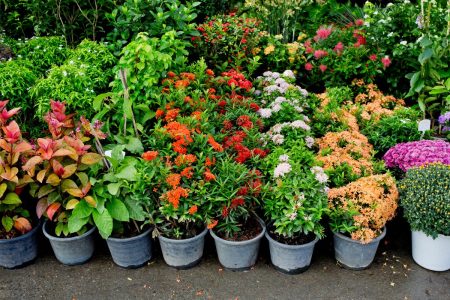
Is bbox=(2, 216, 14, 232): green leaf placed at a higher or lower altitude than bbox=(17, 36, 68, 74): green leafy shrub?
lower

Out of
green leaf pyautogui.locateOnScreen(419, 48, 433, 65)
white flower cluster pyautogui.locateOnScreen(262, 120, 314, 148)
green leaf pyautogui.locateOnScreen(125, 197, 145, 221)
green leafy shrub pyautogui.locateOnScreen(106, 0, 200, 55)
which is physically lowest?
green leaf pyautogui.locateOnScreen(125, 197, 145, 221)

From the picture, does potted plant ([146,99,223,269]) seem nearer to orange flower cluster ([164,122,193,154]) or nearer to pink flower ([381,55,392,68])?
orange flower cluster ([164,122,193,154])

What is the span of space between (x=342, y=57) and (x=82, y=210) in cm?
310

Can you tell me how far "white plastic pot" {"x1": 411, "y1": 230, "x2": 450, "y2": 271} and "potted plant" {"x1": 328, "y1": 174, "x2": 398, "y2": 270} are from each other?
29 cm

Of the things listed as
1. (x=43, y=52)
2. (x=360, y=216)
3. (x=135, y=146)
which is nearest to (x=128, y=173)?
(x=135, y=146)

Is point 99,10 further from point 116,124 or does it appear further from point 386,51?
point 386,51

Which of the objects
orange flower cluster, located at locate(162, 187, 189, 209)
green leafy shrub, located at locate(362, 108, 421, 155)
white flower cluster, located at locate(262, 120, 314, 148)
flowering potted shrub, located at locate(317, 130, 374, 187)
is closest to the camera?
orange flower cluster, located at locate(162, 187, 189, 209)

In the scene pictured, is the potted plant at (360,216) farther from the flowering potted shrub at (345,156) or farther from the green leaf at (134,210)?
the green leaf at (134,210)

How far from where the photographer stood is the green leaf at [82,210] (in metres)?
3.45

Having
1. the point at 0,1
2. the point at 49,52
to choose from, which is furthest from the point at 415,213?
the point at 0,1

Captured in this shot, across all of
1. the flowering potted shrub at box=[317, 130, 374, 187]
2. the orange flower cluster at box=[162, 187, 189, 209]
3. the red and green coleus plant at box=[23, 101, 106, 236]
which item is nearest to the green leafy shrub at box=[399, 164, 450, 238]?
the flowering potted shrub at box=[317, 130, 374, 187]

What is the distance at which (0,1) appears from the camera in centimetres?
564

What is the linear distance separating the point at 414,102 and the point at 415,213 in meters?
2.32

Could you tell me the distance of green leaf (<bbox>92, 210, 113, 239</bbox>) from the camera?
3.40m
